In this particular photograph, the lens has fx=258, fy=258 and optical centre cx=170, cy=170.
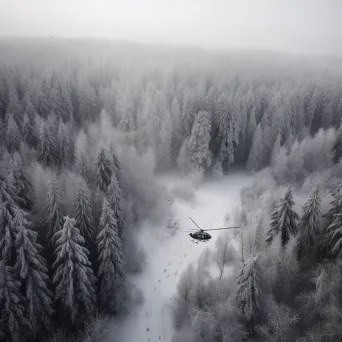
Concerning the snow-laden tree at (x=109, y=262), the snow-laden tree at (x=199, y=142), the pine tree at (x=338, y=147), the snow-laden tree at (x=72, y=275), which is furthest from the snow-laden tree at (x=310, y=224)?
the pine tree at (x=338, y=147)

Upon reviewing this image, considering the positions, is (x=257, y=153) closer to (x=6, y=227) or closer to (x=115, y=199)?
(x=115, y=199)

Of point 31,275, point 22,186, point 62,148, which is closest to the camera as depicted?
point 31,275

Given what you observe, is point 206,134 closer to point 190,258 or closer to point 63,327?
point 190,258

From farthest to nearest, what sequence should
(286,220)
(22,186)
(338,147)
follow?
1. (338,147)
2. (22,186)
3. (286,220)

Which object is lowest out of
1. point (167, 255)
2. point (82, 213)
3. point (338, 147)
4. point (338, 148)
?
point (167, 255)

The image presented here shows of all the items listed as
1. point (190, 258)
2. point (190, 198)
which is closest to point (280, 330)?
point (190, 258)

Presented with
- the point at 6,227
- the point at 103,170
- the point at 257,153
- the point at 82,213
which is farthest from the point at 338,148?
the point at 6,227
